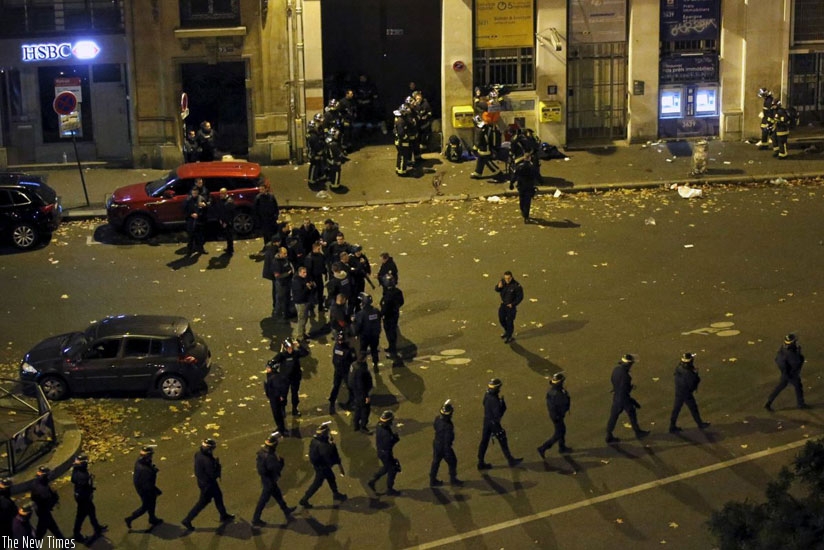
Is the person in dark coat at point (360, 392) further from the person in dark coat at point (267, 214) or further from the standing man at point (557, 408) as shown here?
the person in dark coat at point (267, 214)

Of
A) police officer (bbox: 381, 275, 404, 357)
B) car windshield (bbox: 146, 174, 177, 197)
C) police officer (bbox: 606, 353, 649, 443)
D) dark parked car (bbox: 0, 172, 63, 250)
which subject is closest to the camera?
police officer (bbox: 606, 353, 649, 443)

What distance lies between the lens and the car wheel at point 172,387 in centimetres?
1962

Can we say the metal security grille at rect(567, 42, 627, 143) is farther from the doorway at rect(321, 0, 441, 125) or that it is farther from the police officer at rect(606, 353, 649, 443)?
the police officer at rect(606, 353, 649, 443)

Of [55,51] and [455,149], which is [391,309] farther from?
[55,51]

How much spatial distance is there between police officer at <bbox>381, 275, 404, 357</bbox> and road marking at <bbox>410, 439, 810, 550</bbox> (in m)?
5.71

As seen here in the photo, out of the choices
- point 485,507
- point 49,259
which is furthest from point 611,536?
point 49,259

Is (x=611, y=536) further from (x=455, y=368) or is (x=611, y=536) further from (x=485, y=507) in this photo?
(x=455, y=368)

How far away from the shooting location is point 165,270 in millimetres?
25422

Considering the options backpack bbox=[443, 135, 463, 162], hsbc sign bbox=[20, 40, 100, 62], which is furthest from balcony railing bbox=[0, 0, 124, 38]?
backpack bbox=[443, 135, 463, 162]

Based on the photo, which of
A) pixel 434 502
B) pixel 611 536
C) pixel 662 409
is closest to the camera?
pixel 611 536

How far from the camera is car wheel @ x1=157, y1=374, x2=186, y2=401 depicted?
19.6 metres

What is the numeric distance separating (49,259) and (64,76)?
28.6ft

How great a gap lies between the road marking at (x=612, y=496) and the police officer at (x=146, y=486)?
3.27 meters

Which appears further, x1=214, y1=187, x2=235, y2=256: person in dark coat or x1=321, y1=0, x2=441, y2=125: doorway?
x1=321, y1=0, x2=441, y2=125: doorway
